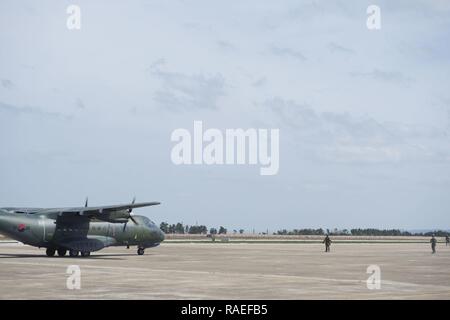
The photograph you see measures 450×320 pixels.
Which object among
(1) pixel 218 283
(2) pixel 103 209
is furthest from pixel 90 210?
(1) pixel 218 283

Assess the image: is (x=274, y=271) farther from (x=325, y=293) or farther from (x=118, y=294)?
(x=118, y=294)

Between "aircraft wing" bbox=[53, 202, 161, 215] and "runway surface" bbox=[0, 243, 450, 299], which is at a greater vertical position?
"aircraft wing" bbox=[53, 202, 161, 215]

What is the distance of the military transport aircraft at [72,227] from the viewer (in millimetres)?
44656

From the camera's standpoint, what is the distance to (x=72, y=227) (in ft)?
155

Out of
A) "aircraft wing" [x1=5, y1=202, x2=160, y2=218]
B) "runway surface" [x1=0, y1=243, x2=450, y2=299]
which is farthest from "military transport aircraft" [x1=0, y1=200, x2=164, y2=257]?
"runway surface" [x1=0, y1=243, x2=450, y2=299]

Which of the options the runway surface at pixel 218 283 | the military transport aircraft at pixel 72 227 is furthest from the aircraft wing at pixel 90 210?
the runway surface at pixel 218 283

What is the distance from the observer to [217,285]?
26047 millimetres

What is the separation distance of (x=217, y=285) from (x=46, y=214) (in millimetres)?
23670

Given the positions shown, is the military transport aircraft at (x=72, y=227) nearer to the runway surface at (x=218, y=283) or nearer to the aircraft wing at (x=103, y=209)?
the aircraft wing at (x=103, y=209)

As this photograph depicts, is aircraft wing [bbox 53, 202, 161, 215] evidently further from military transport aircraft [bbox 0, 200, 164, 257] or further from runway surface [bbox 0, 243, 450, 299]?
runway surface [bbox 0, 243, 450, 299]

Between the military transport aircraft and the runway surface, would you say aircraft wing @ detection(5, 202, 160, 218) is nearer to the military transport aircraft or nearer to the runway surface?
the military transport aircraft

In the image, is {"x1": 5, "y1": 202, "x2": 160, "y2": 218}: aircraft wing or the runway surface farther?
{"x1": 5, "y1": 202, "x2": 160, "y2": 218}: aircraft wing

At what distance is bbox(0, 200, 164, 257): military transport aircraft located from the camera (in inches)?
1758
